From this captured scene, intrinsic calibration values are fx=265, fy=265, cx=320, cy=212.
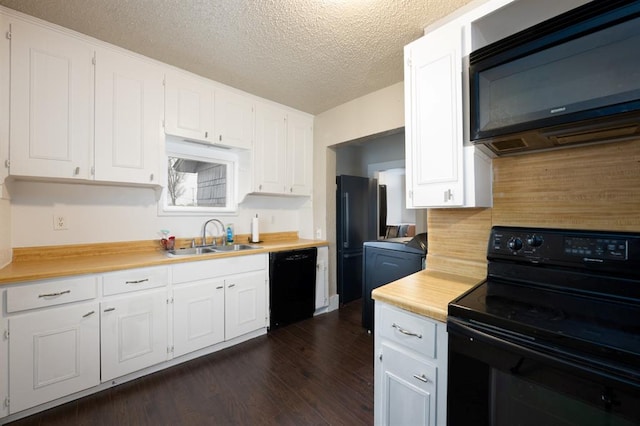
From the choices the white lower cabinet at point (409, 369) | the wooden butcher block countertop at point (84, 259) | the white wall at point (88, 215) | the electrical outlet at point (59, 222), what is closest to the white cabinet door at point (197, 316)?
the wooden butcher block countertop at point (84, 259)

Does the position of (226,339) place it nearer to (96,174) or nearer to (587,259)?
Answer: (96,174)

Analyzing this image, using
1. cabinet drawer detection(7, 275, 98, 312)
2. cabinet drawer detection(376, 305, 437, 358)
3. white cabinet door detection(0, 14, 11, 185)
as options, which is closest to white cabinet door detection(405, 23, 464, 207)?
cabinet drawer detection(376, 305, 437, 358)

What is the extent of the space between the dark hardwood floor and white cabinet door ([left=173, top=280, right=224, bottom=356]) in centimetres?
16

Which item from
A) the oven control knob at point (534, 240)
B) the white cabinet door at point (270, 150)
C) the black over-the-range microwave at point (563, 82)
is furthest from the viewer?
the white cabinet door at point (270, 150)

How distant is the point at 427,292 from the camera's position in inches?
49.3

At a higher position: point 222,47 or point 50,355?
point 222,47

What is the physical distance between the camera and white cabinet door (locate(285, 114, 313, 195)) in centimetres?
325

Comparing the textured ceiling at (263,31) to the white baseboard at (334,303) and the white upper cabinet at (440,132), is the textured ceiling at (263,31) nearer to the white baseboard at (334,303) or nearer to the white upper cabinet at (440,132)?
the white upper cabinet at (440,132)

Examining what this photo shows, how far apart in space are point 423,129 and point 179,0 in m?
1.64

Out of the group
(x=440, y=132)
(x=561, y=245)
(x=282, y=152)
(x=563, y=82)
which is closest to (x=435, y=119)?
(x=440, y=132)

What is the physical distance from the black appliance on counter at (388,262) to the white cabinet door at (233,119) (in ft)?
5.65

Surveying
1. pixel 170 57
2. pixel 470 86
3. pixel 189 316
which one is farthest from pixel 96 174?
pixel 470 86

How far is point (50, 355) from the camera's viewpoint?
1.61m

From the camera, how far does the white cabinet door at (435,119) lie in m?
1.33
